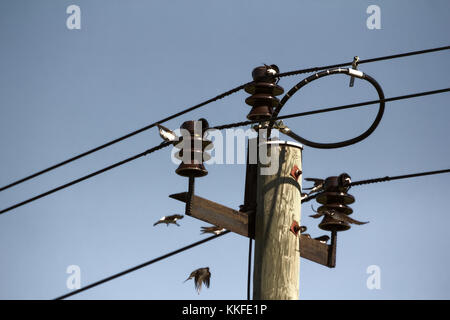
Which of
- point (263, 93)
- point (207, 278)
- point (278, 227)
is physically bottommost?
point (207, 278)

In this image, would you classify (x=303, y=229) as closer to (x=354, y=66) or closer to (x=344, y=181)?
(x=344, y=181)

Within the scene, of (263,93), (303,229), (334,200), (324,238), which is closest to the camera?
(303,229)

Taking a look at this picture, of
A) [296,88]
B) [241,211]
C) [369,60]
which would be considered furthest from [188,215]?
[369,60]

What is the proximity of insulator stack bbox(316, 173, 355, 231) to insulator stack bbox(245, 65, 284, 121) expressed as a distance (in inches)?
36.1

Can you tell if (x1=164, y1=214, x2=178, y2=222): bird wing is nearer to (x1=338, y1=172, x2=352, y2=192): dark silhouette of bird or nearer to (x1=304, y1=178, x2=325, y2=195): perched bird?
(x1=304, y1=178, x2=325, y2=195): perched bird

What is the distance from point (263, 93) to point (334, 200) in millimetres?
1197

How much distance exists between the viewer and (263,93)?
817cm

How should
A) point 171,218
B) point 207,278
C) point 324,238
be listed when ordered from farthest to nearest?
point 324,238 < point 171,218 < point 207,278

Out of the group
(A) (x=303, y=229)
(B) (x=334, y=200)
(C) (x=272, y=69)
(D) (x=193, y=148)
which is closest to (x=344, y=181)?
(B) (x=334, y=200)

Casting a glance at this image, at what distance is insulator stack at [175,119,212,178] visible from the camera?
7586mm

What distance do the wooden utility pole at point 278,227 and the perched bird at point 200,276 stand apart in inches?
20.6

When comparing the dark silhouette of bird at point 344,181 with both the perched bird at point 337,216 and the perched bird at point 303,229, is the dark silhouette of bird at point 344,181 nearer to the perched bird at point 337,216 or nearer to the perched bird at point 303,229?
the perched bird at point 337,216

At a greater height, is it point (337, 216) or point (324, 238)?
point (337, 216)
